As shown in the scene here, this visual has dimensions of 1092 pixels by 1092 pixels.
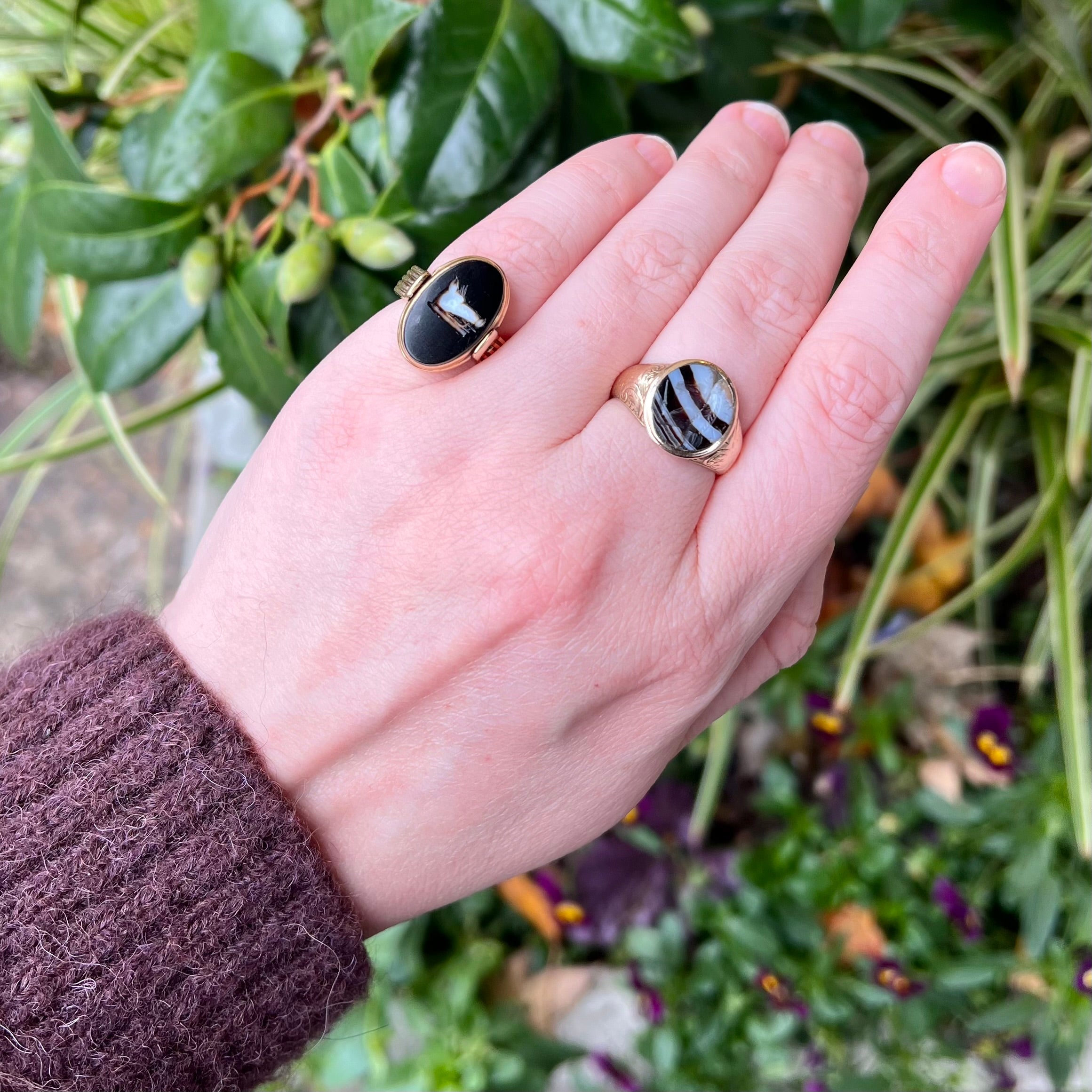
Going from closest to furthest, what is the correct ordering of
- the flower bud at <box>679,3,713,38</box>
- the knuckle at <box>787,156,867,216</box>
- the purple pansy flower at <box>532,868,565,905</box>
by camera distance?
the knuckle at <box>787,156,867,216</box> → the flower bud at <box>679,3,713,38</box> → the purple pansy flower at <box>532,868,565,905</box>

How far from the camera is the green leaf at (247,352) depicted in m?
0.90

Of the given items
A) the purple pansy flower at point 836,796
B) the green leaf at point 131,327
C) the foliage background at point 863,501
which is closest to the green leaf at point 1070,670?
the foliage background at point 863,501

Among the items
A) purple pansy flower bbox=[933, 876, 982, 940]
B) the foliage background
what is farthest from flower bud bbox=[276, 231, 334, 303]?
purple pansy flower bbox=[933, 876, 982, 940]

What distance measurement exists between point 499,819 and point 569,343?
41 centimetres

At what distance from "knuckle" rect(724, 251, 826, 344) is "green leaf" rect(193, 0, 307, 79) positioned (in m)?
0.47

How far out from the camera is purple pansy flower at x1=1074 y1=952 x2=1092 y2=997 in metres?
1.18

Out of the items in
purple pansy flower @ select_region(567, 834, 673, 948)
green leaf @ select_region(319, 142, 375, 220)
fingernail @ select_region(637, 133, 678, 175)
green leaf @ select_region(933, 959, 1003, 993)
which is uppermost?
fingernail @ select_region(637, 133, 678, 175)

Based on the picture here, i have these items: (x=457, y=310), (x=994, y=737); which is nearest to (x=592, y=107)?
(x=457, y=310)

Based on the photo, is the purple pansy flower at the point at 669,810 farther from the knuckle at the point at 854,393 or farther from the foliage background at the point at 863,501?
the knuckle at the point at 854,393

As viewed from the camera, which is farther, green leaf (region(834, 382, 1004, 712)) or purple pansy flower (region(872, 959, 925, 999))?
purple pansy flower (region(872, 959, 925, 999))

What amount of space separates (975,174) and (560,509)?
1.37 ft

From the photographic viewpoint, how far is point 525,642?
2.30ft

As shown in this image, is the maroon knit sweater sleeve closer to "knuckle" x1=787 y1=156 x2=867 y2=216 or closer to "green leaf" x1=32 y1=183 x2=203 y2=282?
"green leaf" x1=32 y1=183 x2=203 y2=282

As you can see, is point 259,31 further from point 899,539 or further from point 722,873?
point 722,873
